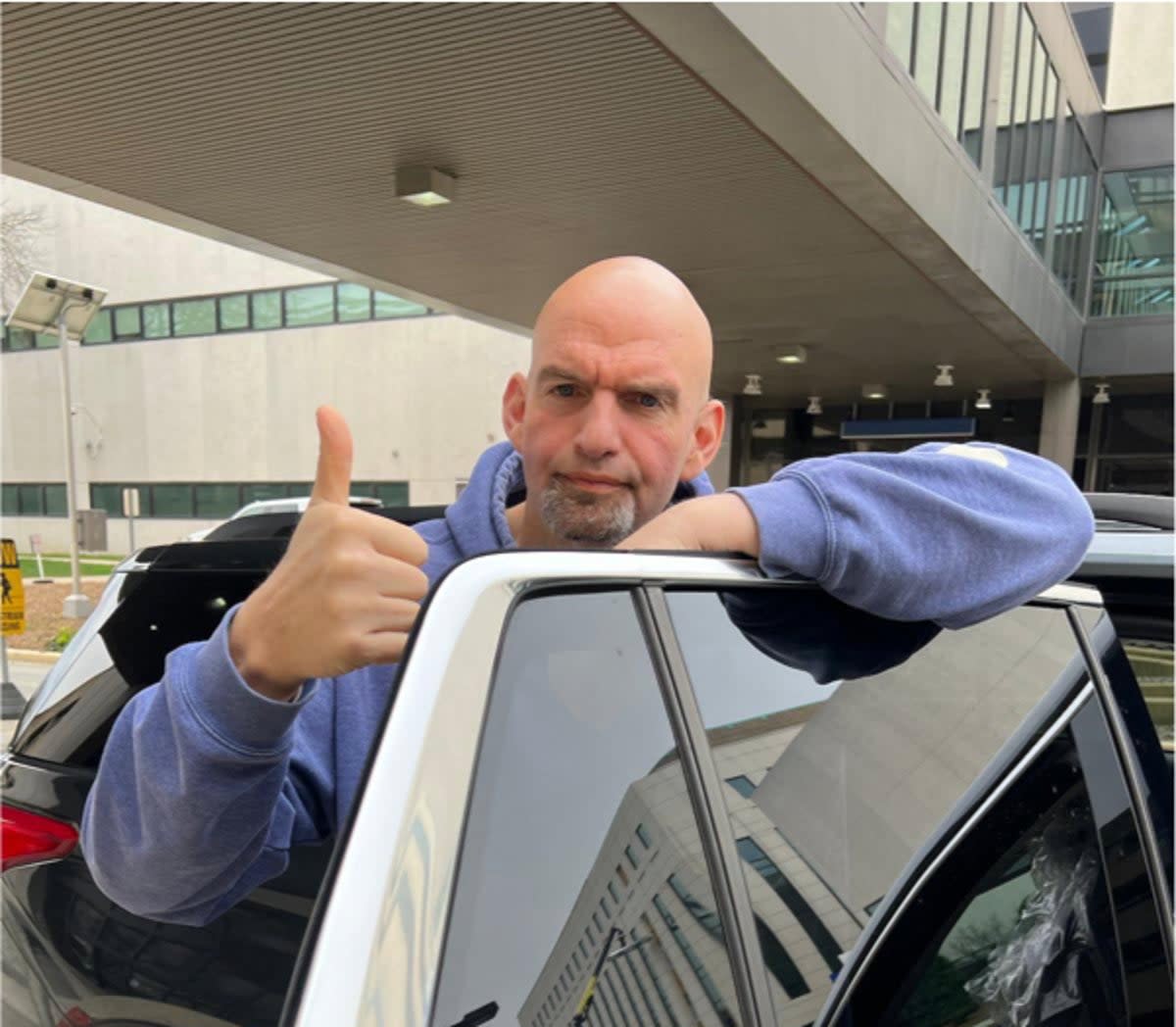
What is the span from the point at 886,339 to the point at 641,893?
1189 cm

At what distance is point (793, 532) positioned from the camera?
3.59 feet

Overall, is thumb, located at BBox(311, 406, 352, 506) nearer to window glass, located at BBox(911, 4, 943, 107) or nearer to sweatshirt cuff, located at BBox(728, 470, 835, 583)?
sweatshirt cuff, located at BBox(728, 470, 835, 583)

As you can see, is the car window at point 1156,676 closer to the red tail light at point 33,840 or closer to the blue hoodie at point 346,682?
the blue hoodie at point 346,682

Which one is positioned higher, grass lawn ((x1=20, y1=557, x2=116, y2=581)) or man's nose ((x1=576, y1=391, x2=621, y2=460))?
man's nose ((x1=576, y1=391, x2=621, y2=460))

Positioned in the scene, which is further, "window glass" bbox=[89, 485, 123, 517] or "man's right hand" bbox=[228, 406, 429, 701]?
"window glass" bbox=[89, 485, 123, 517]

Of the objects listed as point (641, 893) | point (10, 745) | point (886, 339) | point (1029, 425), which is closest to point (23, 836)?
point (10, 745)

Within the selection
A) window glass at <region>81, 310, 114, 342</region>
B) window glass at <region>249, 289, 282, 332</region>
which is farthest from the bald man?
window glass at <region>81, 310, 114, 342</region>

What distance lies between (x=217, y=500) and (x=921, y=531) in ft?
86.1

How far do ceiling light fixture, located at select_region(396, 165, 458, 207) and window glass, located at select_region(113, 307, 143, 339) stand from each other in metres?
23.2

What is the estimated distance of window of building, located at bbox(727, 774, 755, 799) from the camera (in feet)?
3.27

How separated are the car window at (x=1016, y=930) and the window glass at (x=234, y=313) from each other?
85.4ft

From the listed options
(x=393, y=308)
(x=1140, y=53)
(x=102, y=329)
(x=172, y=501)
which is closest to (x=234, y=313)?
(x=102, y=329)

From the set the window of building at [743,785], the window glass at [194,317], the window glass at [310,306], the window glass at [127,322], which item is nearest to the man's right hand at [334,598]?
the window of building at [743,785]

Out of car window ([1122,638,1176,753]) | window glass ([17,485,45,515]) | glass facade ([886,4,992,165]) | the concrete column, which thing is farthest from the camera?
window glass ([17,485,45,515])
